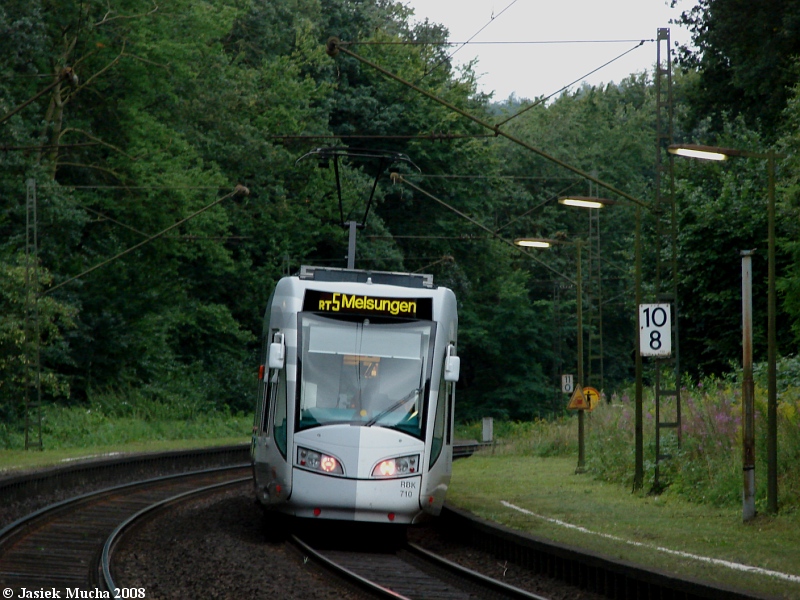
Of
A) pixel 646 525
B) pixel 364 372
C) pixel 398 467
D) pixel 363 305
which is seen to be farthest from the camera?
pixel 646 525

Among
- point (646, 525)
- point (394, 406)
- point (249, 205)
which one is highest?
point (249, 205)

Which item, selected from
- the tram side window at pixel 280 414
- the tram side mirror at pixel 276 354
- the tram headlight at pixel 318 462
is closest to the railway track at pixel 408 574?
A: the tram headlight at pixel 318 462

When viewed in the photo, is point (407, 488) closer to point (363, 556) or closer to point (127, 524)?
point (363, 556)

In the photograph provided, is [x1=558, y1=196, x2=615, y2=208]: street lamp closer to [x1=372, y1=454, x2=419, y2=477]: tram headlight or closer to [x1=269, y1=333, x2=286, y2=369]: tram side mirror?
[x1=372, y1=454, x2=419, y2=477]: tram headlight

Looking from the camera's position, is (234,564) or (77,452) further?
(77,452)

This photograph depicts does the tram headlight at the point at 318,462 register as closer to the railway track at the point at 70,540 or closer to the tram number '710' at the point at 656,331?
the railway track at the point at 70,540

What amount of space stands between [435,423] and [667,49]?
28.3 feet

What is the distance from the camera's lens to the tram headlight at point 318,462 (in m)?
15.4

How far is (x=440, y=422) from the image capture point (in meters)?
16.1

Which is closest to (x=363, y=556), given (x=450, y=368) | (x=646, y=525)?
(x=450, y=368)

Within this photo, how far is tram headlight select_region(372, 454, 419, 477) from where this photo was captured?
1544 centimetres

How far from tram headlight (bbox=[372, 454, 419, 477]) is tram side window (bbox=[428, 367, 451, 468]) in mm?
253

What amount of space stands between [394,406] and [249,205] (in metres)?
38.8

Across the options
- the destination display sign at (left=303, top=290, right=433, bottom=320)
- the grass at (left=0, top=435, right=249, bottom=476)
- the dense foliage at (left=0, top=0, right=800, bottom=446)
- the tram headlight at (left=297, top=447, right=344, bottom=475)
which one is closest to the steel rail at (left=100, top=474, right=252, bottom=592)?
the tram headlight at (left=297, top=447, right=344, bottom=475)
